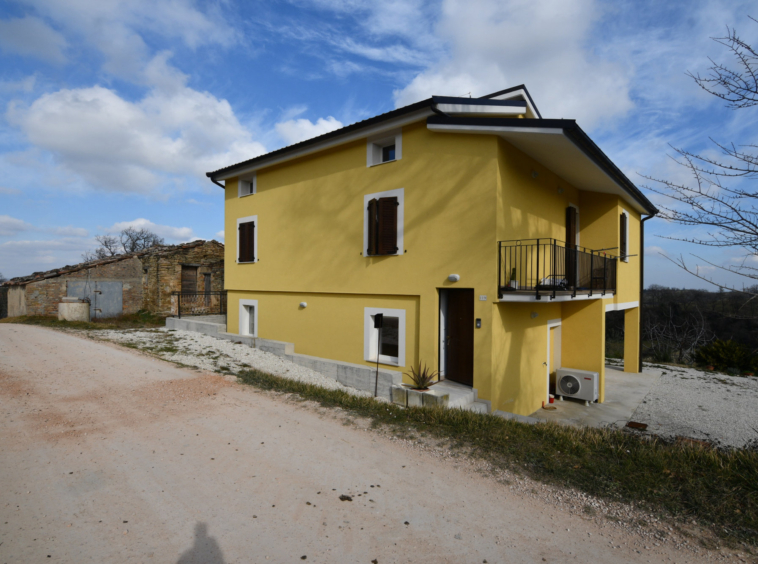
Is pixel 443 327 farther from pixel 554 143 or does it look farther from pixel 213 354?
pixel 213 354

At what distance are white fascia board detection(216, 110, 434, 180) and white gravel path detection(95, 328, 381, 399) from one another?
5.90m

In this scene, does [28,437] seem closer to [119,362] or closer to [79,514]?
[79,514]

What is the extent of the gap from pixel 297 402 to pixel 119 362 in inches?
209

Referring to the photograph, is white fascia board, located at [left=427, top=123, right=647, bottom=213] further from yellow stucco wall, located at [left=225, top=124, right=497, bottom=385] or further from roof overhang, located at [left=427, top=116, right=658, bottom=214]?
yellow stucco wall, located at [left=225, top=124, right=497, bottom=385]

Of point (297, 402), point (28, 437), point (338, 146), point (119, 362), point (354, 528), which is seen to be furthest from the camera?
point (338, 146)

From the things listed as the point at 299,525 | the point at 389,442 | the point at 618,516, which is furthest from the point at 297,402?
the point at 618,516

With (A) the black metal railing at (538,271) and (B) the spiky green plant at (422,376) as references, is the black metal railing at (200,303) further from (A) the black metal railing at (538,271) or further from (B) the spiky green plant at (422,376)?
(A) the black metal railing at (538,271)

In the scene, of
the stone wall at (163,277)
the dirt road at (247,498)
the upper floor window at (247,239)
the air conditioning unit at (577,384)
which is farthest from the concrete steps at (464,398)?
the stone wall at (163,277)

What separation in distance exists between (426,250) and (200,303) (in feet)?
51.9

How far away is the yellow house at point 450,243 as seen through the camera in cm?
823

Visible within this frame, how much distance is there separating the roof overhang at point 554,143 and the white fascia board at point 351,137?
43 cm

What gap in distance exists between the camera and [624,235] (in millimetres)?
12797

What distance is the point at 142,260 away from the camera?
19.5m

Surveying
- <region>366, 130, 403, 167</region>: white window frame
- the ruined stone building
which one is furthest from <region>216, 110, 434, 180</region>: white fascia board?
the ruined stone building
